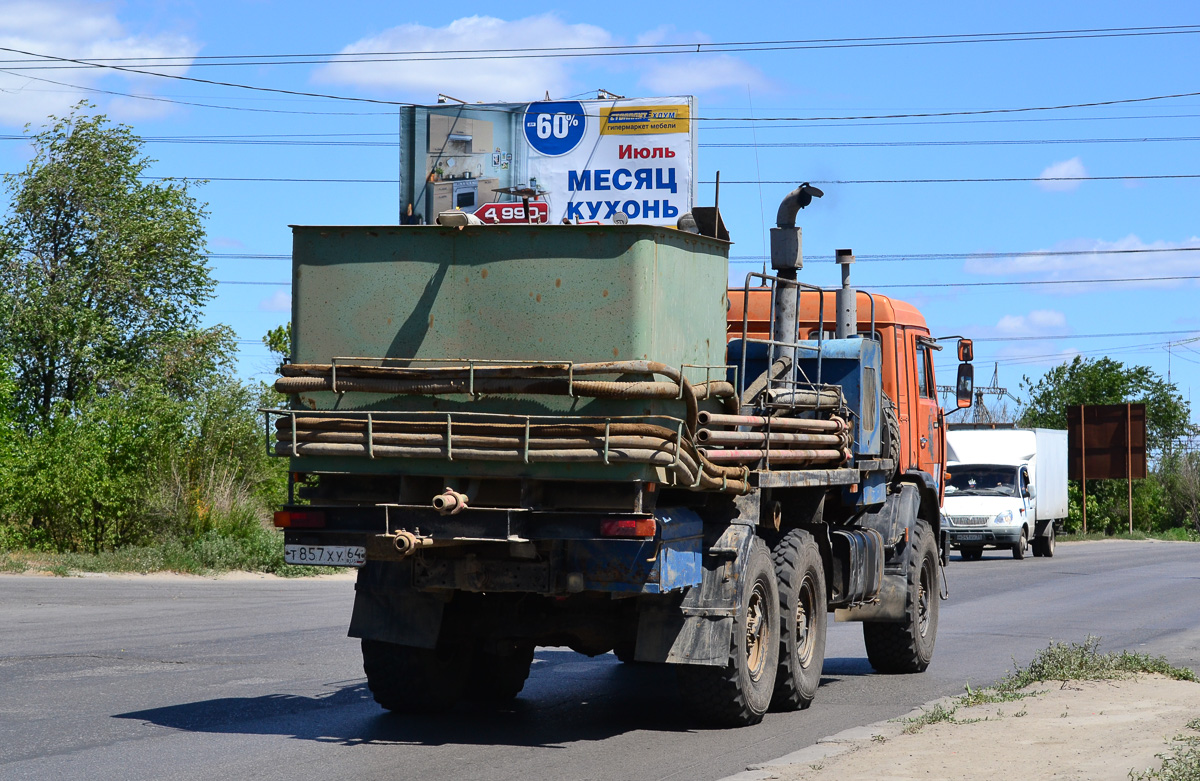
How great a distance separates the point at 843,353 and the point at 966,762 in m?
4.19

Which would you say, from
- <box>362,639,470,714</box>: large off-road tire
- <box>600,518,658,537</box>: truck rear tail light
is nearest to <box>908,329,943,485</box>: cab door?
<box>362,639,470,714</box>: large off-road tire

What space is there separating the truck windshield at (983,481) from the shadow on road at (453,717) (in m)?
24.5

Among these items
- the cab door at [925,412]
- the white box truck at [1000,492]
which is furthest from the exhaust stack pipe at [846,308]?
the white box truck at [1000,492]

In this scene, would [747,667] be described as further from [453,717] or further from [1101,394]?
[1101,394]

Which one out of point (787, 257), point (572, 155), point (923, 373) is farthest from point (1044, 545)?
point (787, 257)

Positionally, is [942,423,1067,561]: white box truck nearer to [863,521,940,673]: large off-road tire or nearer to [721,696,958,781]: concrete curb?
[863,521,940,673]: large off-road tire

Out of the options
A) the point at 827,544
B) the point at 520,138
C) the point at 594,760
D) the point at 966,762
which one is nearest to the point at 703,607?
the point at 594,760

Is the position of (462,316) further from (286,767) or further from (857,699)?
A: (857,699)

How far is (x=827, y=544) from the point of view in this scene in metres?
10.5

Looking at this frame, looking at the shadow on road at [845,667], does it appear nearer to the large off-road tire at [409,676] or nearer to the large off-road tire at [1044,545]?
the large off-road tire at [409,676]

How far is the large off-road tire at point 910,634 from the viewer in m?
11.9

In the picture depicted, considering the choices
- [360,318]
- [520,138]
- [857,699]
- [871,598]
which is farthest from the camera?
[520,138]

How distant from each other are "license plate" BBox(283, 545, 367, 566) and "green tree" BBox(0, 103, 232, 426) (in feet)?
101

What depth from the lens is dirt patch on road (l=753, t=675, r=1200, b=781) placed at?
6.86 metres
